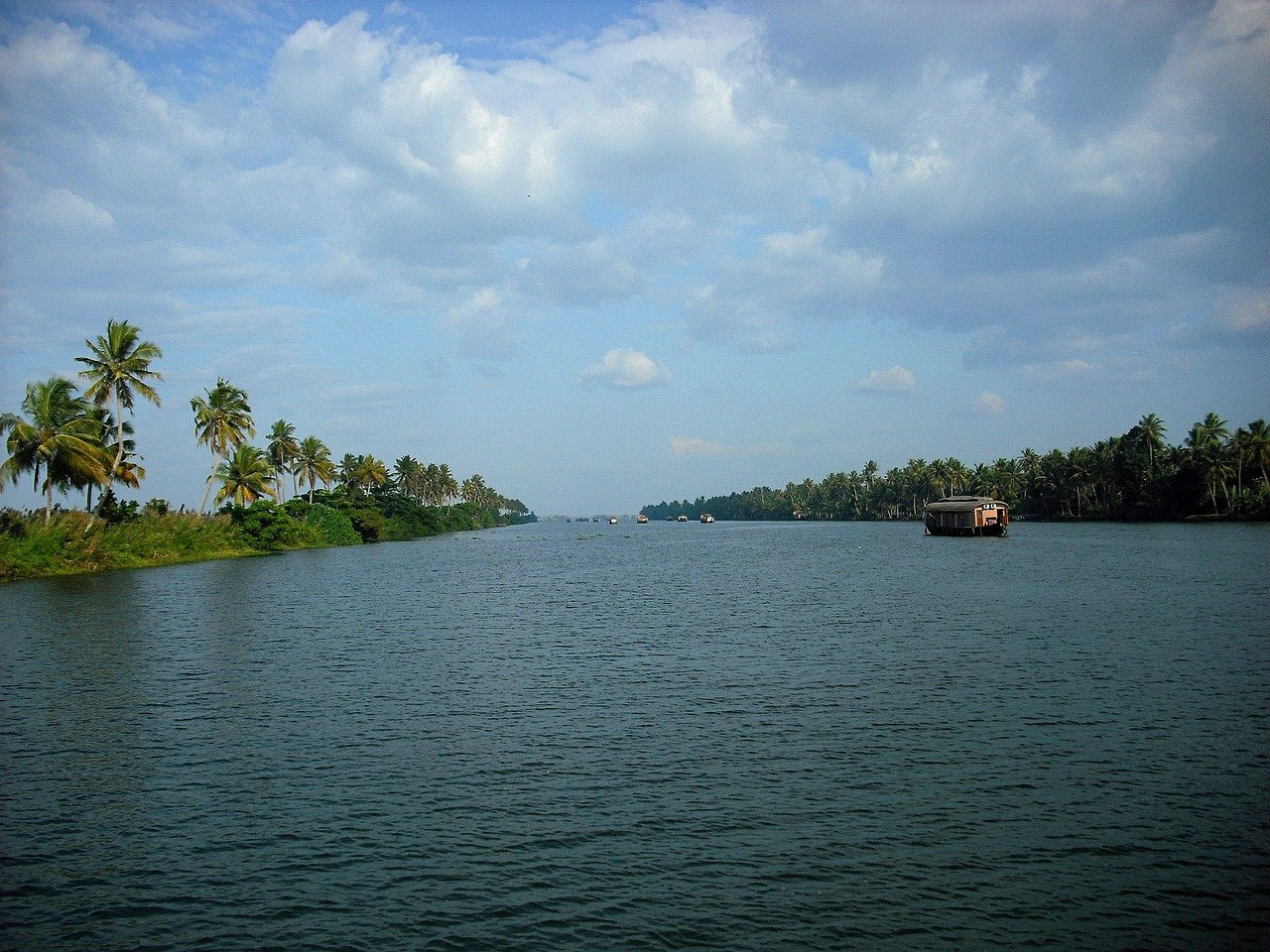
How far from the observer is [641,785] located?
1734 cm

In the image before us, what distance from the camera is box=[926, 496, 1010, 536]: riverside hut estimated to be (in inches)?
5084

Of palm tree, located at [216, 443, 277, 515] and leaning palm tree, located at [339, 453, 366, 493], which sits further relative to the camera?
leaning palm tree, located at [339, 453, 366, 493]

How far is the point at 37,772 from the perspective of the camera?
59.7ft

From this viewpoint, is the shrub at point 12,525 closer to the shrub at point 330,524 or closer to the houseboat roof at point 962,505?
the shrub at point 330,524

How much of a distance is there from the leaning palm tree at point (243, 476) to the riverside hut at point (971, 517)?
102 meters

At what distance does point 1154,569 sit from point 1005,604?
25.8 m

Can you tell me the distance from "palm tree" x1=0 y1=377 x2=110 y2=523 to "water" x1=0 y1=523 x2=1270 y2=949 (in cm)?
3107

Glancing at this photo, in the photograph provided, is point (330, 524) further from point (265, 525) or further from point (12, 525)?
point (12, 525)

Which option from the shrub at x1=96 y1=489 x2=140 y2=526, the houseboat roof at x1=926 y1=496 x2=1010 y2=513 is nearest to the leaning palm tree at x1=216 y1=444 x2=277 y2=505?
the shrub at x1=96 y1=489 x2=140 y2=526

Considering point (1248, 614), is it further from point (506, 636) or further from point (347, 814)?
point (347, 814)

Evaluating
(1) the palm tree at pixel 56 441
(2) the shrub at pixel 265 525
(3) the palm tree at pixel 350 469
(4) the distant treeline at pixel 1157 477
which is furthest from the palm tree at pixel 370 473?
(4) the distant treeline at pixel 1157 477

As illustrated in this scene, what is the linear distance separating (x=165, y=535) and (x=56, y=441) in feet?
69.9

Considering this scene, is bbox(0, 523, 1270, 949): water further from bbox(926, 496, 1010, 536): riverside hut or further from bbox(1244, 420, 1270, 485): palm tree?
bbox(1244, 420, 1270, 485): palm tree

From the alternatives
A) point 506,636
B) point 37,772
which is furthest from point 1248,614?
point 37,772
